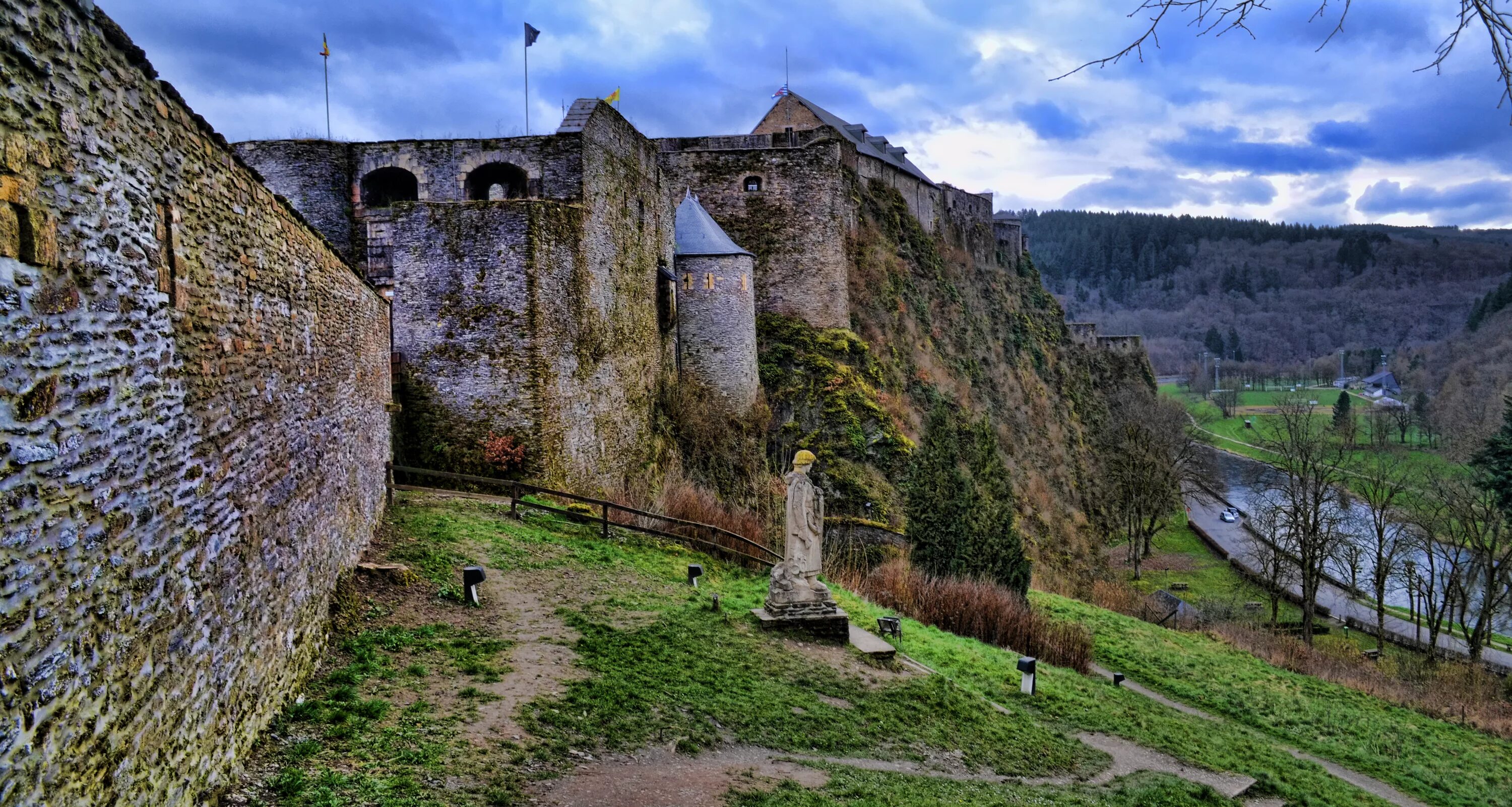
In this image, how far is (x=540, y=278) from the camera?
754 inches

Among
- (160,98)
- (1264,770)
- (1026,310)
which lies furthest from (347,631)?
(1026,310)

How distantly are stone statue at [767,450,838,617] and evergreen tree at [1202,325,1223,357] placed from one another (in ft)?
444

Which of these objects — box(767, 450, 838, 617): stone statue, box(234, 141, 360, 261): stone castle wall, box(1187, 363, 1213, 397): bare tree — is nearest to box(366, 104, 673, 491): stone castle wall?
box(234, 141, 360, 261): stone castle wall

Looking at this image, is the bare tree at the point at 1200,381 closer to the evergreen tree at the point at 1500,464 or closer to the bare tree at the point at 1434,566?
the evergreen tree at the point at 1500,464

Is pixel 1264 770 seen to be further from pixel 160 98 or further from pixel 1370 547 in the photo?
pixel 1370 547

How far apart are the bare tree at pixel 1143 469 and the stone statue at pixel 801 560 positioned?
1363 inches

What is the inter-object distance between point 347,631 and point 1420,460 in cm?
6942

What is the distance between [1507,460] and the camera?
121 ft

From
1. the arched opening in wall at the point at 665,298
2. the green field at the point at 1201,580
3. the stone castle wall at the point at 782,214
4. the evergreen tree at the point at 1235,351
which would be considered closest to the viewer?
the arched opening in wall at the point at 665,298

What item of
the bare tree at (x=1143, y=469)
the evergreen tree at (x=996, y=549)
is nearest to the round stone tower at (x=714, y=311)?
the evergreen tree at (x=996, y=549)

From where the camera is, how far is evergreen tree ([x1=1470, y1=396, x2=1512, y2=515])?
117 ft

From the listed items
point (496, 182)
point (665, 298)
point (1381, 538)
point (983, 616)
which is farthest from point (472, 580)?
point (1381, 538)

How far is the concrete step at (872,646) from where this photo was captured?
514 inches

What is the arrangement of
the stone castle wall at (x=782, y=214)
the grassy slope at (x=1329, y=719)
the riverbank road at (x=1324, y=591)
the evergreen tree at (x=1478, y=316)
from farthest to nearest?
the evergreen tree at (x=1478, y=316)
the stone castle wall at (x=782, y=214)
the riverbank road at (x=1324, y=591)
the grassy slope at (x=1329, y=719)
